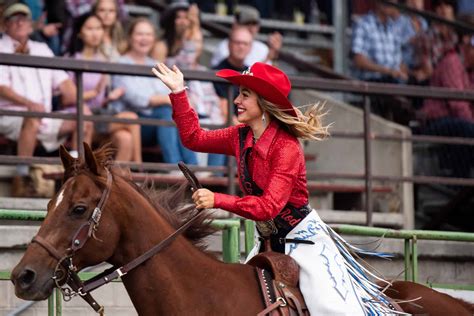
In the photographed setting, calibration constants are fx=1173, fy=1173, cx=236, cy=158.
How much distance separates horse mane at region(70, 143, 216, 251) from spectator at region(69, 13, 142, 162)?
316 centimetres

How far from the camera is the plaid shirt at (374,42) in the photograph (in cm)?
1361

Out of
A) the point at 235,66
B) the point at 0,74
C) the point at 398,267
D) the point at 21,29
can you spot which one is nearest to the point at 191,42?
the point at 235,66

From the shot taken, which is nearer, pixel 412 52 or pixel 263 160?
pixel 263 160

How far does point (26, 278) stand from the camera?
5.45 meters

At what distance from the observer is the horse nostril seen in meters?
5.43

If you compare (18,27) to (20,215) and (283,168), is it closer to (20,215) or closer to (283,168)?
(20,215)

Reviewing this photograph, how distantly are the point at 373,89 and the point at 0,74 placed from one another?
318cm

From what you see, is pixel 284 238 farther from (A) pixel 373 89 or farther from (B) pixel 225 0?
(B) pixel 225 0

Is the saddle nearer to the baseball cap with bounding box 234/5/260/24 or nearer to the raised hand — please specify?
the raised hand

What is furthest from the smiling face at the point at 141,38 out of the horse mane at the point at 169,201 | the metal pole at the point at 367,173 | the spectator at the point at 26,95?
the horse mane at the point at 169,201

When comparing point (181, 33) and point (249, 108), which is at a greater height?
point (181, 33)

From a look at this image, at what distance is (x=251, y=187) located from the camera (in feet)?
20.3

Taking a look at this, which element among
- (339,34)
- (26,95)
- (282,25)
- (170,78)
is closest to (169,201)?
(170,78)

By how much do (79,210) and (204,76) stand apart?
12.4ft
